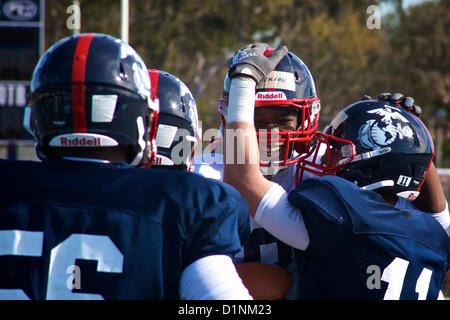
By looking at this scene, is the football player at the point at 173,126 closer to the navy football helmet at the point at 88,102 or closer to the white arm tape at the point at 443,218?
the navy football helmet at the point at 88,102

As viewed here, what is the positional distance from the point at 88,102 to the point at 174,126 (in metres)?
0.86

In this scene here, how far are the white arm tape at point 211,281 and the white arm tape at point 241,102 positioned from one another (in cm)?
79

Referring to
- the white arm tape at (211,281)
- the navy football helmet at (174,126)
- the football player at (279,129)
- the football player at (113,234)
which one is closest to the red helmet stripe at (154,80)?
the navy football helmet at (174,126)

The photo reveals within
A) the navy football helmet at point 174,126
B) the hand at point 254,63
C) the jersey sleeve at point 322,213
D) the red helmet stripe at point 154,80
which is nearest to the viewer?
the jersey sleeve at point 322,213

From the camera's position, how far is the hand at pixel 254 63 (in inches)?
90.8

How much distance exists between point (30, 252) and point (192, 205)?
0.44 meters

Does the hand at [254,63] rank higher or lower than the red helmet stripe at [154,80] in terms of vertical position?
higher

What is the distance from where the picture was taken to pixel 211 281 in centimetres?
147

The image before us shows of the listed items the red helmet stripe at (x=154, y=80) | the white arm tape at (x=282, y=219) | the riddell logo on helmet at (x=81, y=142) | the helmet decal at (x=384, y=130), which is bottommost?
the white arm tape at (x=282, y=219)

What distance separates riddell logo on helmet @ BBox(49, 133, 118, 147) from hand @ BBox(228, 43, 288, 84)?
2.69ft

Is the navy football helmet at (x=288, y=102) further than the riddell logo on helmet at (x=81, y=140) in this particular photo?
Yes

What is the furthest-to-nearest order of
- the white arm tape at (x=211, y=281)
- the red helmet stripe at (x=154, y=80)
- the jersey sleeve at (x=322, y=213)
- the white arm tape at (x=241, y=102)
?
the red helmet stripe at (x=154, y=80) → the white arm tape at (x=241, y=102) → the jersey sleeve at (x=322, y=213) → the white arm tape at (x=211, y=281)

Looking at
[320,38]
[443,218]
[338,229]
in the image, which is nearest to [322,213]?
[338,229]
